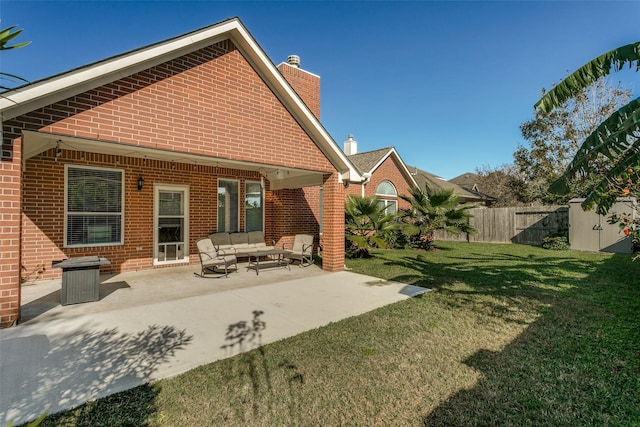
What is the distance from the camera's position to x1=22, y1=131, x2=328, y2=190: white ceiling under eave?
585 cm

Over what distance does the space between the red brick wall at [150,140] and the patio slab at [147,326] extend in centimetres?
100

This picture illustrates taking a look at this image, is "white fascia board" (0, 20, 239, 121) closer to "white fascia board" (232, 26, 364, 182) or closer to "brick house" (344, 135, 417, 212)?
"white fascia board" (232, 26, 364, 182)

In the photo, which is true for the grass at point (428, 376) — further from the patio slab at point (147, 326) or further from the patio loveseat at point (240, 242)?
the patio loveseat at point (240, 242)

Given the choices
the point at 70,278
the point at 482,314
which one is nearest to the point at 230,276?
the point at 70,278

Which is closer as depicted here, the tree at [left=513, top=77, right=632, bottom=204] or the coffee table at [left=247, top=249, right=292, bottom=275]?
the coffee table at [left=247, top=249, right=292, bottom=275]

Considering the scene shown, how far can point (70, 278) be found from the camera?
5836 mm

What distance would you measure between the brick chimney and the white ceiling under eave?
4.48 m

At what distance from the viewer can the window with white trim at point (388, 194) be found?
64.1 ft

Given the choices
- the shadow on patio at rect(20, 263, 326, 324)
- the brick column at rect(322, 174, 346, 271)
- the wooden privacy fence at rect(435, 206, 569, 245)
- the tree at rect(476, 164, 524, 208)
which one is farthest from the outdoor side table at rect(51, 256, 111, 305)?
the tree at rect(476, 164, 524, 208)

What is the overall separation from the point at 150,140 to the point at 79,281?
10.1 ft

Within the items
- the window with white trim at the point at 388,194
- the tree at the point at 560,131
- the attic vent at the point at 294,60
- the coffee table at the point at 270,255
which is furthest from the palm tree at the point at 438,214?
the tree at the point at 560,131

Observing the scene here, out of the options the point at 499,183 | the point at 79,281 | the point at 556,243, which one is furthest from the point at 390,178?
→ the point at 499,183

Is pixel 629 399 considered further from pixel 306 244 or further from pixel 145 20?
pixel 145 20

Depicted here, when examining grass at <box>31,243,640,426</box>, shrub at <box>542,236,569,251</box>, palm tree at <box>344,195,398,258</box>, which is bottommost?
grass at <box>31,243,640,426</box>
